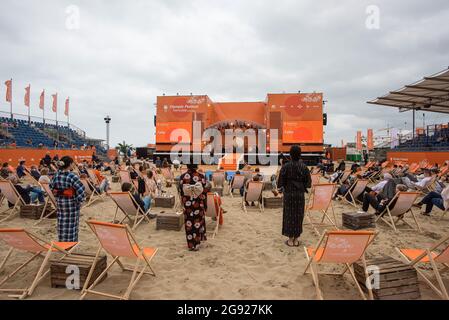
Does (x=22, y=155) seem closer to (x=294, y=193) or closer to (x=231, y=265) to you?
(x=231, y=265)

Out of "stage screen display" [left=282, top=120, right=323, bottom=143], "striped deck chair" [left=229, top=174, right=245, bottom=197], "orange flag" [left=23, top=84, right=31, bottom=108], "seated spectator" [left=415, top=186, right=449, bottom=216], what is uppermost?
"orange flag" [left=23, top=84, right=31, bottom=108]

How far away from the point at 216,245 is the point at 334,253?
2266 mm

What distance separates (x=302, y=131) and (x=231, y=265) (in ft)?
53.3

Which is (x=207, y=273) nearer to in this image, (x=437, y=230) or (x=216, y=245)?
(x=216, y=245)

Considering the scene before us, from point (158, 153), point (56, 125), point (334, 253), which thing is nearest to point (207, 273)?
point (334, 253)

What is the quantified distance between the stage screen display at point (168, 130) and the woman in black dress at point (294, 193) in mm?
15753

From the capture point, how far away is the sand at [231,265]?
3.01 meters

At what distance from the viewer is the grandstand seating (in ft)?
66.2

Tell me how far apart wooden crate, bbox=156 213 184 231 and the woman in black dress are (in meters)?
2.16

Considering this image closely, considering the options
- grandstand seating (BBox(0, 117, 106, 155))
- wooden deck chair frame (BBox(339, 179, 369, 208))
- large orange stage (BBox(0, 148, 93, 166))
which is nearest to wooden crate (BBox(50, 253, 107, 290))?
wooden deck chair frame (BBox(339, 179, 369, 208))

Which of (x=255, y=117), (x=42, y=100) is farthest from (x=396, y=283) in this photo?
(x=42, y=100)

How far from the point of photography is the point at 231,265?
379 cm

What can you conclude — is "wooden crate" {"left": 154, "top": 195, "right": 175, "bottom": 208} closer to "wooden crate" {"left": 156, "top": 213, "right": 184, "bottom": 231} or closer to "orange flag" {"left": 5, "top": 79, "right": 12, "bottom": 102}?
"wooden crate" {"left": 156, "top": 213, "right": 184, "bottom": 231}

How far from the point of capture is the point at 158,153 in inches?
792
